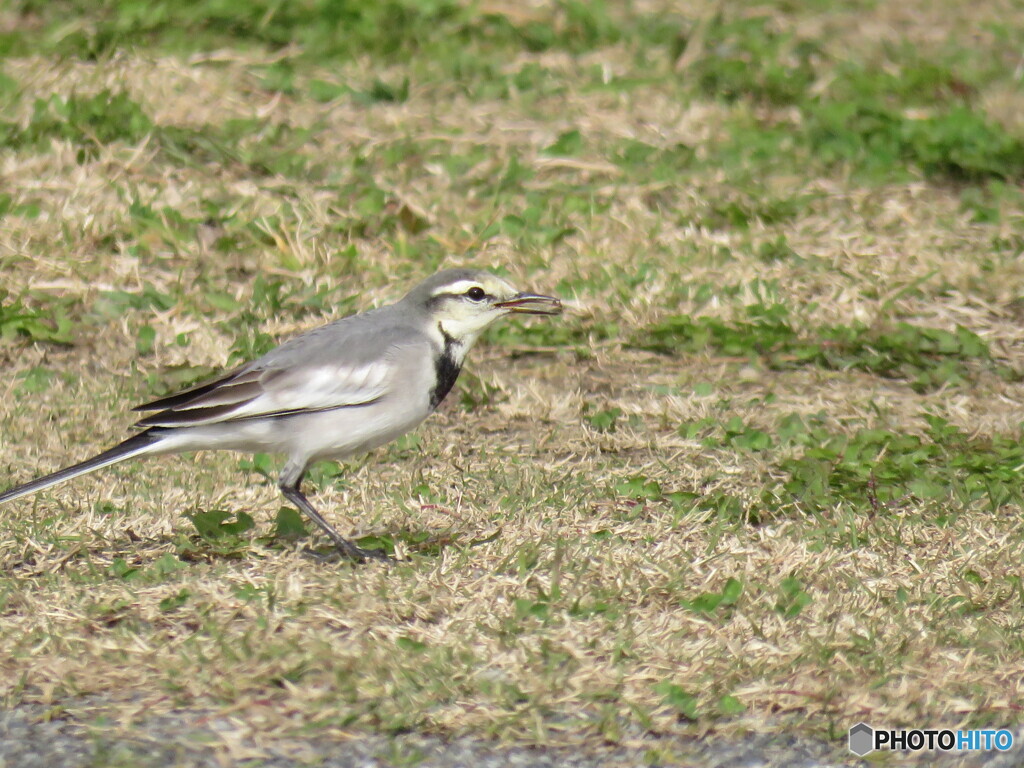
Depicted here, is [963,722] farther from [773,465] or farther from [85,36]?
[85,36]

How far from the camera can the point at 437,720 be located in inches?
180

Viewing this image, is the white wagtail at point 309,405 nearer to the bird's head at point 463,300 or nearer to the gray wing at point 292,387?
the gray wing at point 292,387

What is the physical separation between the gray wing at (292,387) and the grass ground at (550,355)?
0.41 meters

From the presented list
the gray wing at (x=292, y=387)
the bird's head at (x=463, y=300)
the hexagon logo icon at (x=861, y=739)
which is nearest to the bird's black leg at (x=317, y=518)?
the gray wing at (x=292, y=387)

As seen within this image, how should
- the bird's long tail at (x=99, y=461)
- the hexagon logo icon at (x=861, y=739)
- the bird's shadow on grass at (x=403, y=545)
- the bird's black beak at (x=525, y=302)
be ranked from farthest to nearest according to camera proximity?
the bird's black beak at (x=525, y=302)
the bird's shadow on grass at (x=403, y=545)
the bird's long tail at (x=99, y=461)
the hexagon logo icon at (x=861, y=739)

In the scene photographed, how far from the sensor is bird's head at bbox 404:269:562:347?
6.31 metres

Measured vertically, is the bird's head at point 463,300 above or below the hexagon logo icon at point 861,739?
above

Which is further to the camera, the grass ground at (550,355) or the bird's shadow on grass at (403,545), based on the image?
the bird's shadow on grass at (403,545)

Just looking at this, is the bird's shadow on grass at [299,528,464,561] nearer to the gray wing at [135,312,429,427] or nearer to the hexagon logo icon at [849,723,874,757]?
the gray wing at [135,312,429,427]

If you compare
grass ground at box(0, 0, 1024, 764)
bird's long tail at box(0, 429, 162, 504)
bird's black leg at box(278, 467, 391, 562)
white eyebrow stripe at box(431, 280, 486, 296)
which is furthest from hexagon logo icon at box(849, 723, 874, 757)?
bird's long tail at box(0, 429, 162, 504)

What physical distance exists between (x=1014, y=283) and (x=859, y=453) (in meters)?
2.38

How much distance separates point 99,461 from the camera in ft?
18.9

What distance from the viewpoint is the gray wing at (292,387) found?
587 cm

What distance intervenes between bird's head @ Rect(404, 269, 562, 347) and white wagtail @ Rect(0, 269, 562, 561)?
178 millimetres
